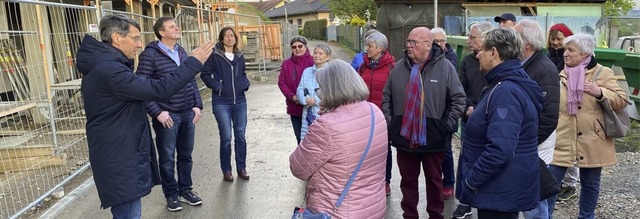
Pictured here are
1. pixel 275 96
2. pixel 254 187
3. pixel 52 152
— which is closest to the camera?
pixel 254 187

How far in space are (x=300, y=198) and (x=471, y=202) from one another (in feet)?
8.11

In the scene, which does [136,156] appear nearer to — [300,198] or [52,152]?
[300,198]

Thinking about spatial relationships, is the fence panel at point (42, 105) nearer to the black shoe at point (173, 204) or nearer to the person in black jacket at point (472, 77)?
the black shoe at point (173, 204)

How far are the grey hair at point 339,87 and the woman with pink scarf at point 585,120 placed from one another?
1.88m

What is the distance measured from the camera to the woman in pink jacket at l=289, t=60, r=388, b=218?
2.54 metres

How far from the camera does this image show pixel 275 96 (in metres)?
12.3

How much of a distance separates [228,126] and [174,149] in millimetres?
858

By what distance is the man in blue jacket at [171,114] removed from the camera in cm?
416

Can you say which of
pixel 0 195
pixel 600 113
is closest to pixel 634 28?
pixel 600 113

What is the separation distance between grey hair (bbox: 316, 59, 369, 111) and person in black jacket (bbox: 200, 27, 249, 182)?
259 cm

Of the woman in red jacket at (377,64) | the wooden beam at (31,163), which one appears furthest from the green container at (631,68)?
the wooden beam at (31,163)

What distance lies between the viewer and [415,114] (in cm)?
378

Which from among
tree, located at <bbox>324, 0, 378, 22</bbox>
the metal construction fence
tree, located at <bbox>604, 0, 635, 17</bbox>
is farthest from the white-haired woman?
tree, located at <bbox>324, 0, 378, 22</bbox>

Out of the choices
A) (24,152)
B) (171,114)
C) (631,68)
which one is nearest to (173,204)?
(171,114)
